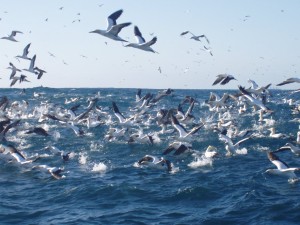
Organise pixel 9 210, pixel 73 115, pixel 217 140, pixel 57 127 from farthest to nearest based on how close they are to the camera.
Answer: pixel 57 127
pixel 73 115
pixel 217 140
pixel 9 210

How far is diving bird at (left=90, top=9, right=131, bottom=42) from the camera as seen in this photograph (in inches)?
631

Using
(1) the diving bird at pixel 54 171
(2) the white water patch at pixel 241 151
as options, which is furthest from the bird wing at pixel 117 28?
(2) the white water patch at pixel 241 151

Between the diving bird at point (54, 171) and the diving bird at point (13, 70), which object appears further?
the diving bird at point (13, 70)

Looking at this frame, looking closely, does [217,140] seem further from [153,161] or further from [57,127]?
[57,127]

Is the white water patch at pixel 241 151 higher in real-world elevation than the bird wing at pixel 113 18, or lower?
lower

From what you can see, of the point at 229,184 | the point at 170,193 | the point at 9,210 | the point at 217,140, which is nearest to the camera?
the point at 9,210

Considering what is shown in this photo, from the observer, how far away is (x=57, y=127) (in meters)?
36.2

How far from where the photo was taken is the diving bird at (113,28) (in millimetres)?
16016

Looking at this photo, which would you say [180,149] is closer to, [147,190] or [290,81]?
[147,190]

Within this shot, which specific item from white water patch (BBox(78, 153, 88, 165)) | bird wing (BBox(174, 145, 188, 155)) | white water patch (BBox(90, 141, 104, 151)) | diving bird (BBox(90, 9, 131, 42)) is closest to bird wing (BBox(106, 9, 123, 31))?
diving bird (BBox(90, 9, 131, 42))

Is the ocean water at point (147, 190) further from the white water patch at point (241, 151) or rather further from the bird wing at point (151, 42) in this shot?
the bird wing at point (151, 42)

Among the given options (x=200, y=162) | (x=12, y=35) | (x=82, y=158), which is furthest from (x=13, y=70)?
(x=200, y=162)

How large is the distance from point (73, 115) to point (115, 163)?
41.1ft

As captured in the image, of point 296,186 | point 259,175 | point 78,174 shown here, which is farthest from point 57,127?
point 296,186
